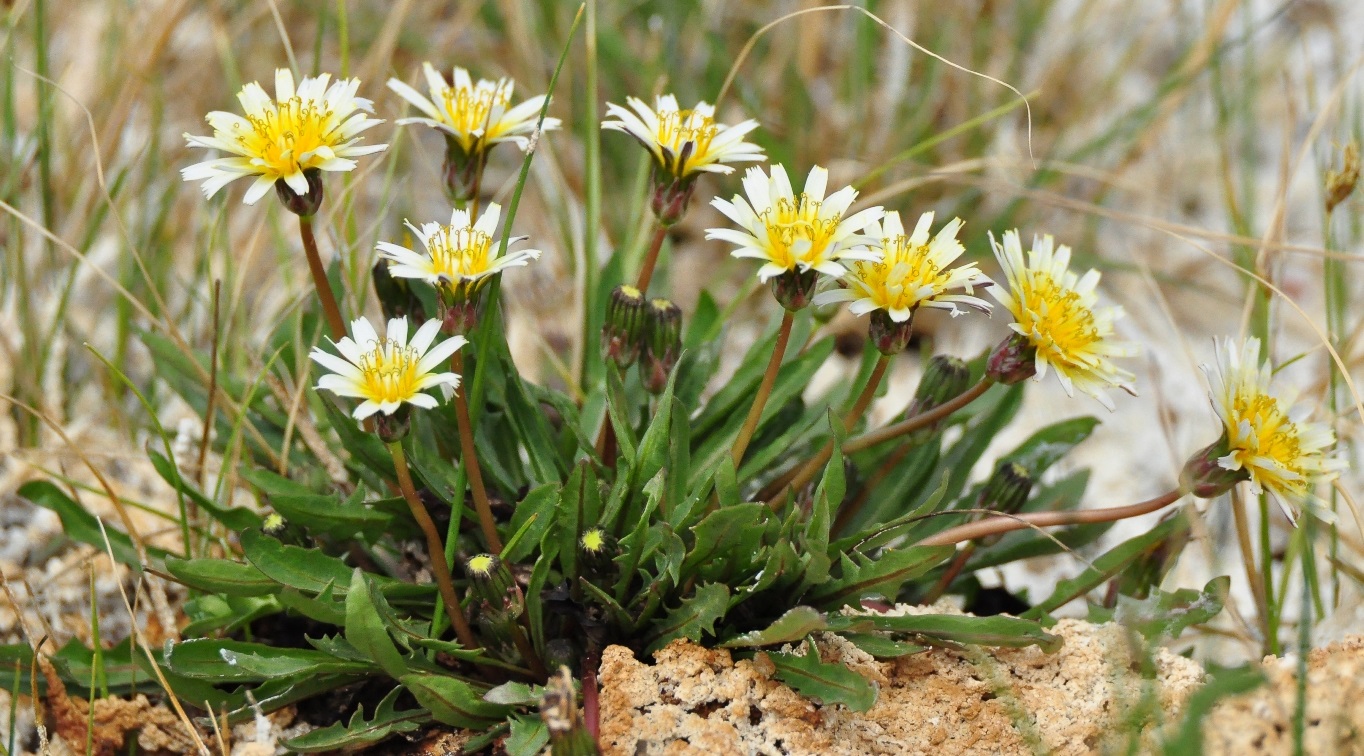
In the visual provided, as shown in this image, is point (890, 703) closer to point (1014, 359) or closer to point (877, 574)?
point (877, 574)

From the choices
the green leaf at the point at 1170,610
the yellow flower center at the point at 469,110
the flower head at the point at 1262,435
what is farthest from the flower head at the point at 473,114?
the green leaf at the point at 1170,610

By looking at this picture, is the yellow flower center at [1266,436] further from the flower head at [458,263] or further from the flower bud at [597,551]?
the flower head at [458,263]

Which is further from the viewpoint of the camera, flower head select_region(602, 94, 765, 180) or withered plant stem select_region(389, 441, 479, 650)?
flower head select_region(602, 94, 765, 180)

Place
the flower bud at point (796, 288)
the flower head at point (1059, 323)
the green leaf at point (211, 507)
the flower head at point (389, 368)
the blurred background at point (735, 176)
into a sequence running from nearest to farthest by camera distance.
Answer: the flower head at point (389, 368) → the flower bud at point (796, 288) → the flower head at point (1059, 323) → the green leaf at point (211, 507) → the blurred background at point (735, 176)

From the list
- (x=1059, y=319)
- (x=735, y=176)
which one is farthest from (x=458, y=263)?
(x=735, y=176)

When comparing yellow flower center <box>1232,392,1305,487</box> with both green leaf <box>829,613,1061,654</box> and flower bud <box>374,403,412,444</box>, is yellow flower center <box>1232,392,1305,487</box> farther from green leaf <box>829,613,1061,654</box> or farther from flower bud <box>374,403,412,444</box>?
flower bud <box>374,403,412,444</box>

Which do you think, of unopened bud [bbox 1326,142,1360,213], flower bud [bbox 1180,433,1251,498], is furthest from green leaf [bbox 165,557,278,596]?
unopened bud [bbox 1326,142,1360,213]

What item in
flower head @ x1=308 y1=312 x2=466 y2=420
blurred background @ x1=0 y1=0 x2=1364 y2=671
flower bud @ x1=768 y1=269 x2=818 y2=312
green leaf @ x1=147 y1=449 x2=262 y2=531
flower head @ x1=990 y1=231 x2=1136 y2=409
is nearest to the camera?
flower head @ x1=308 y1=312 x2=466 y2=420
